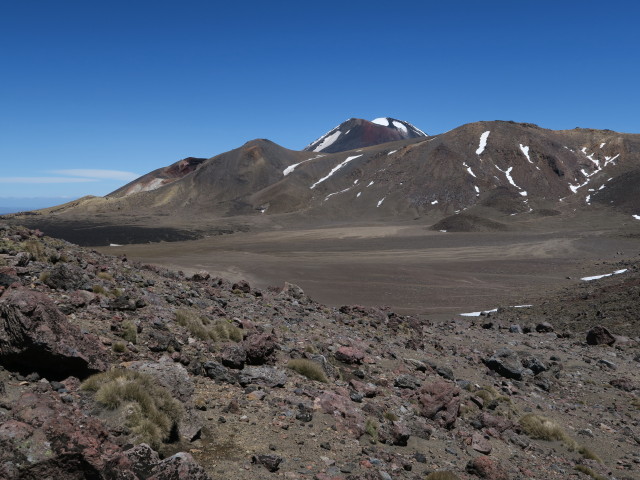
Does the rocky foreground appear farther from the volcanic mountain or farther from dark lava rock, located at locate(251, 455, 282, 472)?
the volcanic mountain

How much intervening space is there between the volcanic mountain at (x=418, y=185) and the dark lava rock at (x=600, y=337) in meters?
88.9

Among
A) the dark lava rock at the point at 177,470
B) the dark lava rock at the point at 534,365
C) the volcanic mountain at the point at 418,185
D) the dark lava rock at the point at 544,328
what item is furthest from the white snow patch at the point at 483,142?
the dark lava rock at the point at 177,470

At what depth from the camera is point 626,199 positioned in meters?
114

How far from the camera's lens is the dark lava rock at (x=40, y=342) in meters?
6.64

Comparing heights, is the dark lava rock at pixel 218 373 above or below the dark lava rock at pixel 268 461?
above

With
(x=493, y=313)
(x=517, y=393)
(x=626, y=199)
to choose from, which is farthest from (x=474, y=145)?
(x=517, y=393)

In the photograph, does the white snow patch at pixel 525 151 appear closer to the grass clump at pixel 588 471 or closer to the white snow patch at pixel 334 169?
the white snow patch at pixel 334 169

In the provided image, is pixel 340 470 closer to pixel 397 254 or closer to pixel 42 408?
pixel 42 408

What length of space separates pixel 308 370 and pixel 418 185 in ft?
426

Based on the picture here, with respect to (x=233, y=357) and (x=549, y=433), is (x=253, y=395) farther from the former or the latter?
(x=549, y=433)

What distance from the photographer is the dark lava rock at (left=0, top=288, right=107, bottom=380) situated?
21.8 ft

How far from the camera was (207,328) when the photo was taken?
36.1 feet

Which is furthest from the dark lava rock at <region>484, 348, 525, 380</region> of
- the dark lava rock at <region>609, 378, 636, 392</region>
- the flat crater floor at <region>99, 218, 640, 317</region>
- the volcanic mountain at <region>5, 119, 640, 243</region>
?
the volcanic mountain at <region>5, 119, 640, 243</region>

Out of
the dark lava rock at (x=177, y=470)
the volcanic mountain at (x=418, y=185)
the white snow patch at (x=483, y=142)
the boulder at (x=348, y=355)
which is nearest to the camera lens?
the dark lava rock at (x=177, y=470)
